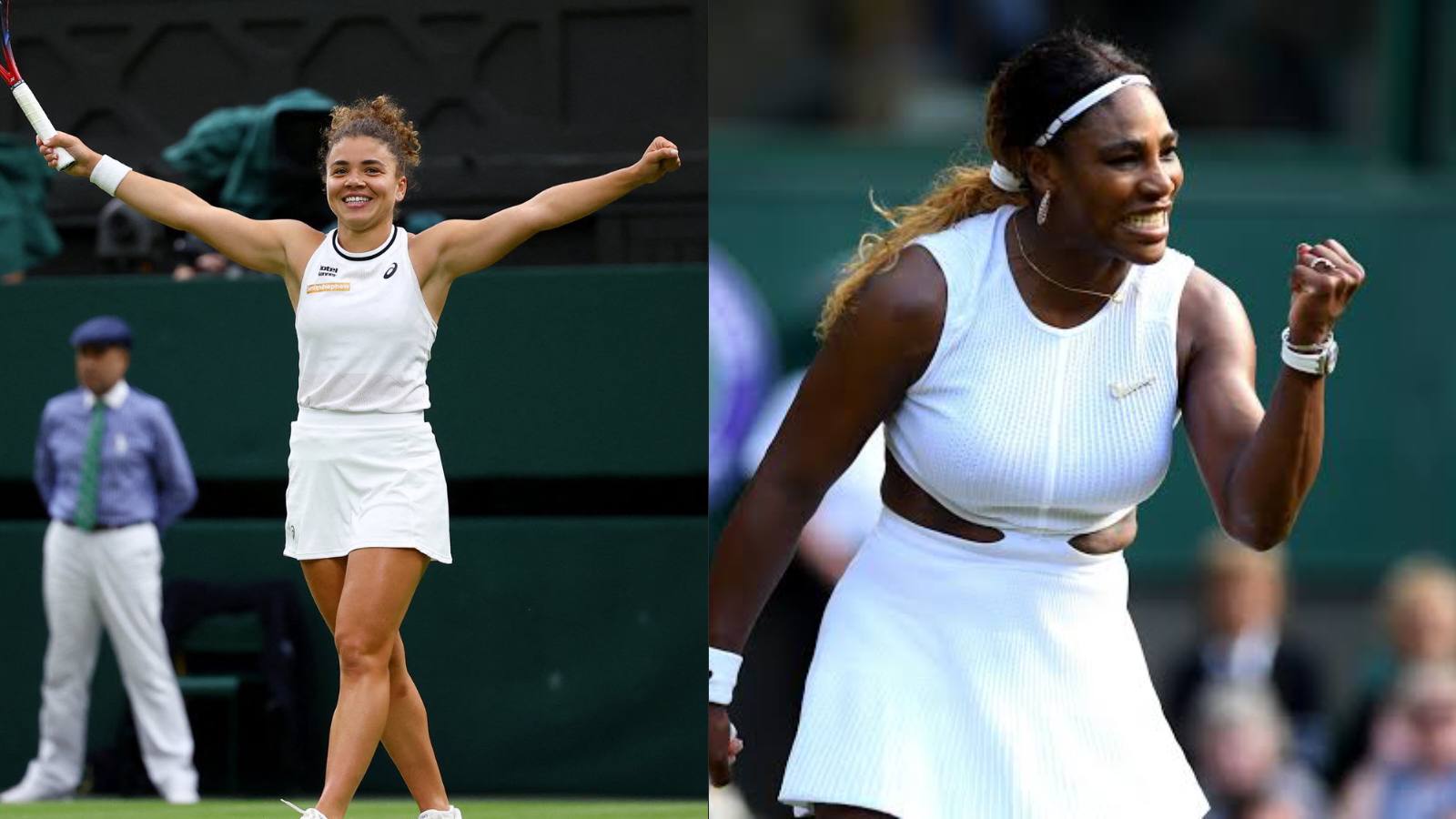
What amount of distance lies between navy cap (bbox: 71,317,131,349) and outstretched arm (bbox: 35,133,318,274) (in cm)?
450

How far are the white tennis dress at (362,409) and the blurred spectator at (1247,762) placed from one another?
4.15 meters

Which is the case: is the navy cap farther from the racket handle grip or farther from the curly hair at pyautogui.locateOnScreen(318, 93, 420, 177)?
the curly hair at pyautogui.locateOnScreen(318, 93, 420, 177)

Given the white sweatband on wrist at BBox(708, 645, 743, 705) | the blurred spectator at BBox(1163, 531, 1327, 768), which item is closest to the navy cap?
the blurred spectator at BBox(1163, 531, 1327, 768)

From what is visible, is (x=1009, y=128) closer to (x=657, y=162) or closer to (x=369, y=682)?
(x=657, y=162)

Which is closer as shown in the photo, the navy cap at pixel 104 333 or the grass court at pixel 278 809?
the grass court at pixel 278 809

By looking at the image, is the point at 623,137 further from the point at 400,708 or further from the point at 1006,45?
the point at 400,708

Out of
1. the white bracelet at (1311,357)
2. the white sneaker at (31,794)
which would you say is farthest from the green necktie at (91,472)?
the white bracelet at (1311,357)

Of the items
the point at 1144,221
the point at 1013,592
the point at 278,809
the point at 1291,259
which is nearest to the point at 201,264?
the point at 278,809

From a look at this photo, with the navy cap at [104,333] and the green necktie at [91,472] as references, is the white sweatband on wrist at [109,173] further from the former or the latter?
the green necktie at [91,472]

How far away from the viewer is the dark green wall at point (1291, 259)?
9961 mm

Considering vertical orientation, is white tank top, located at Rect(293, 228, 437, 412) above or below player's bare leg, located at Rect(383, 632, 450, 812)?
above

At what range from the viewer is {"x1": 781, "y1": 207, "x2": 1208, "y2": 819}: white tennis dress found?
3359 millimetres

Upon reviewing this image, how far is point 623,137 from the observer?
8.37 meters

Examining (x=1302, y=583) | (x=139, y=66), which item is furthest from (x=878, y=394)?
(x=1302, y=583)
